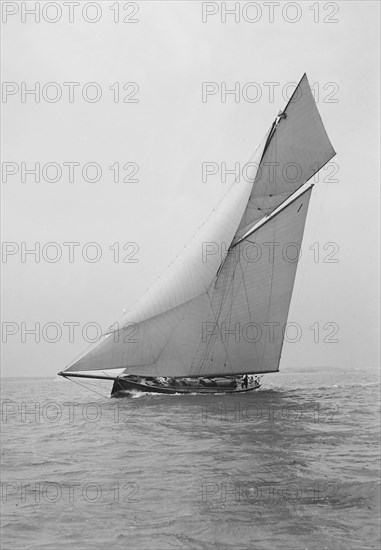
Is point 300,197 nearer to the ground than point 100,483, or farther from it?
farther from it

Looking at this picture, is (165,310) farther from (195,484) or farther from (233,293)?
(195,484)

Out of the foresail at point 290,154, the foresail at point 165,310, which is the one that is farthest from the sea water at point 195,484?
the foresail at point 290,154

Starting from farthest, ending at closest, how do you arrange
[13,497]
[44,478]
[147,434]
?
[147,434] → [44,478] → [13,497]

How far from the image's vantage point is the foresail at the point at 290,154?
3138 centimetres

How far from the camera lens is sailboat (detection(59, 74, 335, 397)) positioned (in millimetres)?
26203

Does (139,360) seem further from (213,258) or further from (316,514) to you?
(316,514)

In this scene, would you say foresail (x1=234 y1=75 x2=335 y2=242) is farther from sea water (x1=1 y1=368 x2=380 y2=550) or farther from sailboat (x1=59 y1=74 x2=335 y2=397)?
A: sea water (x1=1 y1=368 x2=380 y2=550)

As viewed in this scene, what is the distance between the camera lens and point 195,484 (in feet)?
34.6

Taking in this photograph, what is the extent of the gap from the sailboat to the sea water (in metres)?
6.77

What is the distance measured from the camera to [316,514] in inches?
333

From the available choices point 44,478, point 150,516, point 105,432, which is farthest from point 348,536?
point 105,432

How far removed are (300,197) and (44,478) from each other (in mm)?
22460

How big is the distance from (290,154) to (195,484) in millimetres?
25164

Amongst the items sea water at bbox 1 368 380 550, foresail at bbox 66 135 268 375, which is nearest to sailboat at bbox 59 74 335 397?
foresail at bbox 66 135 268 375
